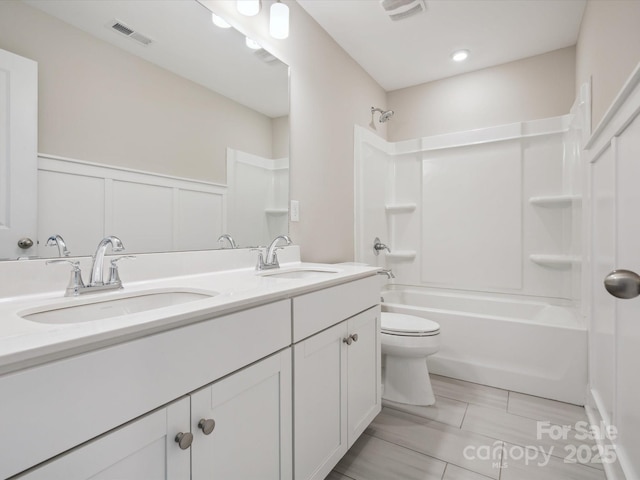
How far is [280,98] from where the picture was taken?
1.81m

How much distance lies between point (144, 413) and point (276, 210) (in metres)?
1.28

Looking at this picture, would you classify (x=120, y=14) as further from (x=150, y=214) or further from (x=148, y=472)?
(x=148, y=472)

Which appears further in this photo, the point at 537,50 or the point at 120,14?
the point at 537,50

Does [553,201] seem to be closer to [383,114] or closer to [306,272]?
[383,114]

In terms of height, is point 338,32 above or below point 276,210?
above

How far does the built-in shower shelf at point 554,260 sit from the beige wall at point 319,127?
1.41 metres

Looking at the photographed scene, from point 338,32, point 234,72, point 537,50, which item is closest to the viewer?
point 234,72

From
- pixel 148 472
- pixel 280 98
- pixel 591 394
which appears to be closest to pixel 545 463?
pixel 591 394

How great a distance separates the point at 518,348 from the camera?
208 cm

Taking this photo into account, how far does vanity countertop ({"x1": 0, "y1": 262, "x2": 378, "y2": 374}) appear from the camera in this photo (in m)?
0.50

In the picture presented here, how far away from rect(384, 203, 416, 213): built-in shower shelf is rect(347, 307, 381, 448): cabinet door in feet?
5.29

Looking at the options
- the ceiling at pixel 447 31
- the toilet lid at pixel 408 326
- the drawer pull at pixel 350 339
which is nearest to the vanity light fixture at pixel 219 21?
the ceiling at pixel 447 31

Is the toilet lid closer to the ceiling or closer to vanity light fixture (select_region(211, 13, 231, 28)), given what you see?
vanity light fixture (select_region(211, 13, 231, 28))

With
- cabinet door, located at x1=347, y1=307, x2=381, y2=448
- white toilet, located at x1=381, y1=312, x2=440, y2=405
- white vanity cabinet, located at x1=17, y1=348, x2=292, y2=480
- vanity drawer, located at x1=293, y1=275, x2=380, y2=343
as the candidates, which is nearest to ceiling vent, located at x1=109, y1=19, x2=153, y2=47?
vanity drawer, located at x1=293, y1=275, x2=380, y2=343
